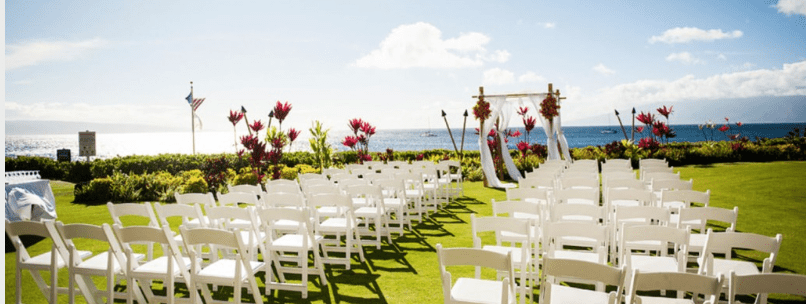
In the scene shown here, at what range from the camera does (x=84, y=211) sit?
29.3ft

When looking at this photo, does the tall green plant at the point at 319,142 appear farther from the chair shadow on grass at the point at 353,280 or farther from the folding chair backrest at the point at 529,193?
the folding chair backrest at the point at 529,193

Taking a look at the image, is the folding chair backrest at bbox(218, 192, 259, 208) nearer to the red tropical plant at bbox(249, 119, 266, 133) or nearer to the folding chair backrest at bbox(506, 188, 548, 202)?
the folding chair backrest at bbox(506, 188, 548, 202)

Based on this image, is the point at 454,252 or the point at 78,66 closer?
the point at 454,252

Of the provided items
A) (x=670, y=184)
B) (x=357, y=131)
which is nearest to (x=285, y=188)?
(x=670, y=184)

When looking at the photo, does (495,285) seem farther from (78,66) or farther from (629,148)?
(78,66)

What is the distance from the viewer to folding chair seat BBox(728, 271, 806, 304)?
6.63 feet

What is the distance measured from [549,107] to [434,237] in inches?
265

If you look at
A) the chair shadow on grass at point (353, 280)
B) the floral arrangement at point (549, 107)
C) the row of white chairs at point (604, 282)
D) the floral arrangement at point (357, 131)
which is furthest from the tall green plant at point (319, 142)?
the row of white chairs at point (604, 282)

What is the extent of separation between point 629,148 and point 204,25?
46.0 feet

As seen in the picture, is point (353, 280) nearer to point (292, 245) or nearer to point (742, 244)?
point (292, 245)

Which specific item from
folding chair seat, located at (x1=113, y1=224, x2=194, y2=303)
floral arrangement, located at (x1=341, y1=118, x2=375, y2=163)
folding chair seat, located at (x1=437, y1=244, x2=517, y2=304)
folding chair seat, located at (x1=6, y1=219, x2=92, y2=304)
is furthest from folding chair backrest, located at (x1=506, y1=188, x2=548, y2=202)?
floral arrangement, located at (x1=341, y1=118, x2=375, y2=163)

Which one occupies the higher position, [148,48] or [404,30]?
[404,30]

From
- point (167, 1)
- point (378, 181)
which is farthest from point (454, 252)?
point (167, 1)

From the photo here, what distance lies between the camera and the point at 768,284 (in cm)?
209
